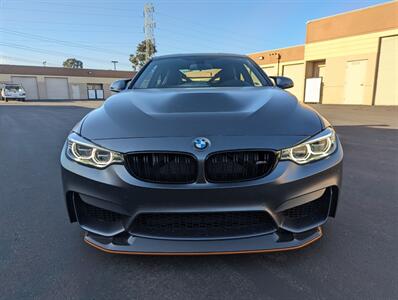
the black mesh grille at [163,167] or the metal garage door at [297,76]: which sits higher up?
the metal garage door at [297,76]

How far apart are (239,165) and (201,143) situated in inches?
9.9

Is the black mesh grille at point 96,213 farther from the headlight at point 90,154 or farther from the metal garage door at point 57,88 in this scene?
the metal garage door at point 57,88

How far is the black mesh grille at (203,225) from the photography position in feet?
5.49

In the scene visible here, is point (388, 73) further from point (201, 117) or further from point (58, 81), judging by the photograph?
point (58, 81)

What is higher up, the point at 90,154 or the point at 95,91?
the point at 95,91

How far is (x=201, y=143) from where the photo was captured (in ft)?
5.33

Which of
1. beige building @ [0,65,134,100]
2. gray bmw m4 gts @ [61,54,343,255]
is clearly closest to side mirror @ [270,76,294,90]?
gray bmw m4 gts @ [61,54,343,255]

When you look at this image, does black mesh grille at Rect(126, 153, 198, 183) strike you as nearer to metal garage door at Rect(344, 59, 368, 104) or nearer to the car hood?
the car hood

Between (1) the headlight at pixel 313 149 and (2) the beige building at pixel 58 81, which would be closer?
(1) the headlight at pixel 313 149

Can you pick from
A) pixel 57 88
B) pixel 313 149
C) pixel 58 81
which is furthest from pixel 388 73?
pixel 57 88

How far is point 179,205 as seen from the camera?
160cm

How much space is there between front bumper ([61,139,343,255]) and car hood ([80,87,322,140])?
0.24 m

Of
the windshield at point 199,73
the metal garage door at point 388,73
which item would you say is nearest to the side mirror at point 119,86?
the windshield at point 199,73

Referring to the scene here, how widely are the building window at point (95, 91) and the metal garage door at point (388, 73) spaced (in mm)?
43661
